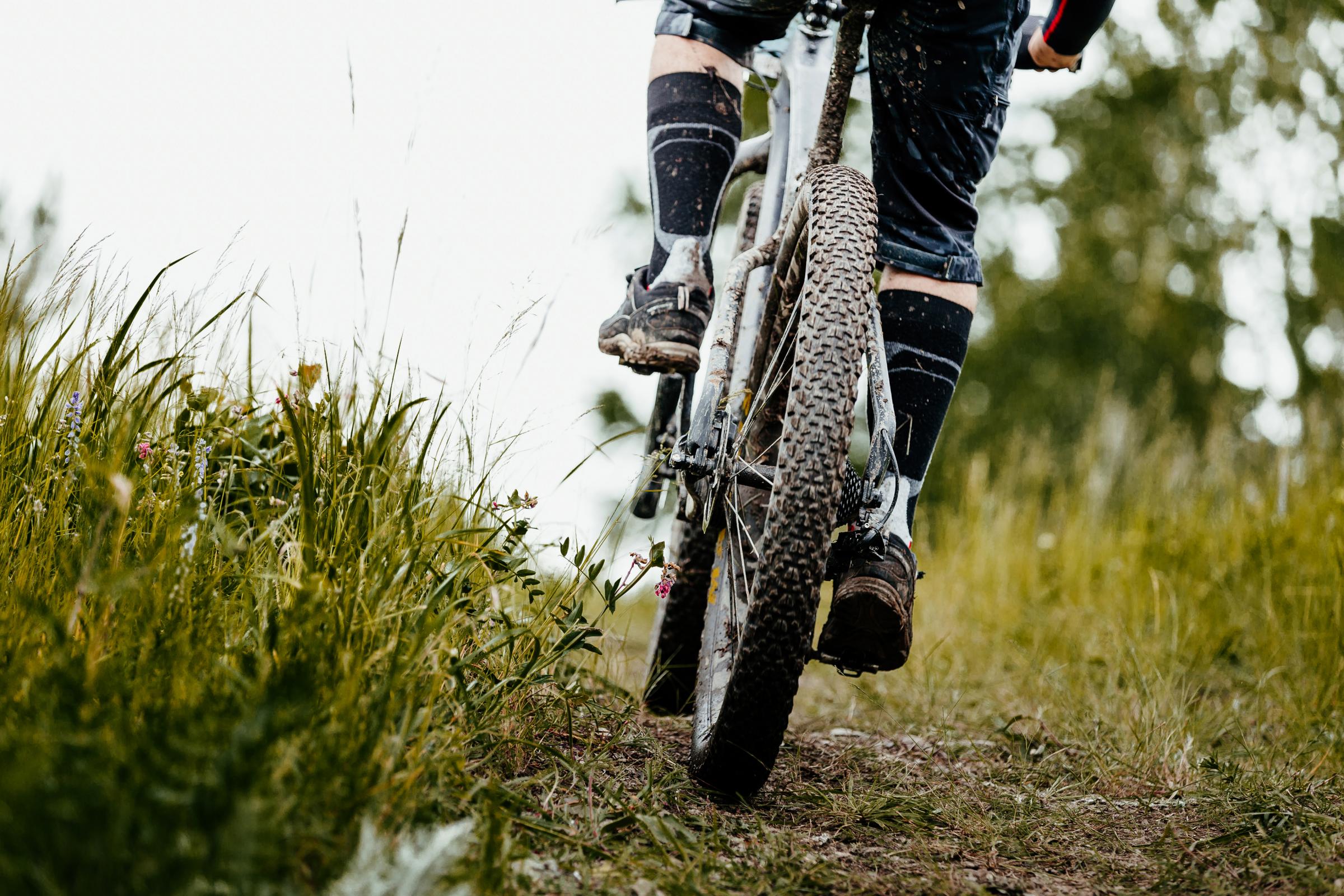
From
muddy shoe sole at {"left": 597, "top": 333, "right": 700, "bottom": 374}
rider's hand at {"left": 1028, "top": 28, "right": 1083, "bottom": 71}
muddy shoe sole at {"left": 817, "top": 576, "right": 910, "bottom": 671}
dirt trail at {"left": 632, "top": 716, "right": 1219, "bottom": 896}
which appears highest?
rider's hand at {"left": 1028, "top": 28, "right": 1083, "bottom": 71}

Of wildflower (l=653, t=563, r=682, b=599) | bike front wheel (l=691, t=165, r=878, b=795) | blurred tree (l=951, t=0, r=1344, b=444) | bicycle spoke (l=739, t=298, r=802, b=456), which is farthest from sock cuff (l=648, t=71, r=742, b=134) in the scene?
blurred tree (l=951, t=0, r=1344, b=444)

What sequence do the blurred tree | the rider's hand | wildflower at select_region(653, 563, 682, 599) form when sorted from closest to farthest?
wildflower at select_region(653, 563, 682, 599) < the rider's hand < the blurred tree

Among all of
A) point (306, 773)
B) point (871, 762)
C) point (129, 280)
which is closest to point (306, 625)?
point (306, 773)

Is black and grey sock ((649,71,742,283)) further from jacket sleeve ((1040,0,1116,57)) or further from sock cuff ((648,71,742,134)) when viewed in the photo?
jacket sleeve ((1040,0,1116,57))

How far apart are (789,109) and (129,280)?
1.33m

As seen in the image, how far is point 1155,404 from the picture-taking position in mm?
11430

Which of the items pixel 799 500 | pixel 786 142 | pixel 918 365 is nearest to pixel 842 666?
pixel 799 500

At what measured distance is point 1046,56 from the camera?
212 centimetres

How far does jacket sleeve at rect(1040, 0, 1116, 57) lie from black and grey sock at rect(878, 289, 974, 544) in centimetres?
57

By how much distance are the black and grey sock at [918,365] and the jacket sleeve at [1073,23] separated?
0.57 metres

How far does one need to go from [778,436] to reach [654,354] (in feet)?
1.03

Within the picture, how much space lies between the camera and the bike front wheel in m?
1.51

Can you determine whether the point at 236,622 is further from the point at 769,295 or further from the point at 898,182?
the point at 898,182

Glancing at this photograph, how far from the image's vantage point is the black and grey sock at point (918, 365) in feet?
6.43
